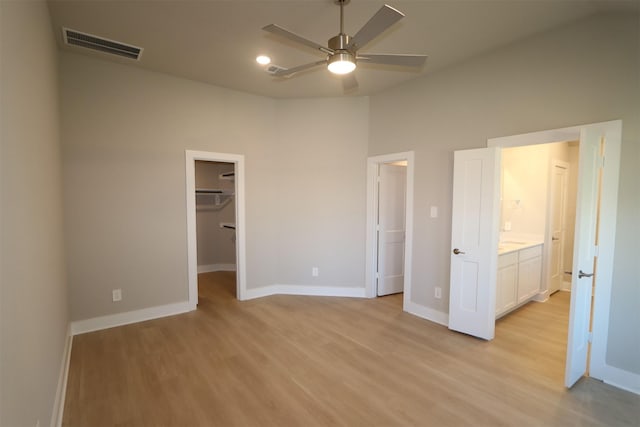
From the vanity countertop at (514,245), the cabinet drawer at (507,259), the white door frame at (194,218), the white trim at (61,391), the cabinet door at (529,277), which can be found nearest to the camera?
the white trim at (61,391)

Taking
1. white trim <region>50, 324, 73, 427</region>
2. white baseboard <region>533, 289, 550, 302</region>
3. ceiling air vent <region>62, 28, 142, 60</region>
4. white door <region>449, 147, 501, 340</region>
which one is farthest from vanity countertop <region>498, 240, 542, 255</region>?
ceiling air vent <region>62, 28, 142, 60</region>

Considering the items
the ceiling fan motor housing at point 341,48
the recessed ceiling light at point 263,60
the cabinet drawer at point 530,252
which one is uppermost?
the recessed ceiling light at point 263,60

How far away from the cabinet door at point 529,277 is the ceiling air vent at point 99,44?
17.3ft

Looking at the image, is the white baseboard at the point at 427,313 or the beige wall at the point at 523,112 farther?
the white baseboard at the point at 427,313

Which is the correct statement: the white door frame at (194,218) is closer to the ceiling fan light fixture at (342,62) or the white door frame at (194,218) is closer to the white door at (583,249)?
the ceiling fan light fixture at (342,62)

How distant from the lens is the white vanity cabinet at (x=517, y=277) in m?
3.76

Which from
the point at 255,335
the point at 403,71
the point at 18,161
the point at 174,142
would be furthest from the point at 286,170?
the point at 18,161

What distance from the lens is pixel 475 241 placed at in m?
3.33

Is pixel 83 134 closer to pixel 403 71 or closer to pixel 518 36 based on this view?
pixel 403 71

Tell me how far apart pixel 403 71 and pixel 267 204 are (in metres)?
2.62

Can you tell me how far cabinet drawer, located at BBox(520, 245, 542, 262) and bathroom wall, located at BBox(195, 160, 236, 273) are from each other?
16.6 feet

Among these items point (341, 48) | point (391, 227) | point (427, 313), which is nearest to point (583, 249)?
point (427, 313)

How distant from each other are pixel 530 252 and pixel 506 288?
2.94ft

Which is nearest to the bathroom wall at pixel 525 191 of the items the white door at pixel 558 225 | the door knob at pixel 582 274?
the white door at pixel 558 225
